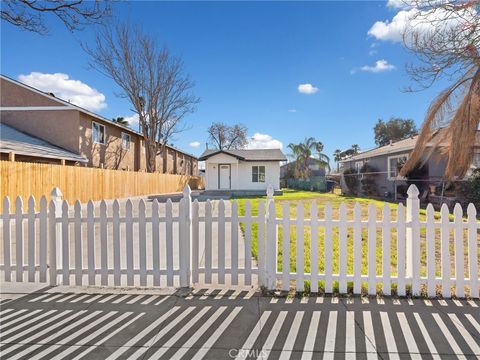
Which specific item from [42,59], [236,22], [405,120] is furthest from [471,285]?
[405,120]

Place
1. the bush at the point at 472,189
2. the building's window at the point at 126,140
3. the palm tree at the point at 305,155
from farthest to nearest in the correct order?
the palm tree at the point at 305,155
the building's window at the point at 126,140
the bush at the point at 472,189

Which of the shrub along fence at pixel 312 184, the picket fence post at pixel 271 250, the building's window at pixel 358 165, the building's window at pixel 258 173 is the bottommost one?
the picket fence post at pixel 271 250

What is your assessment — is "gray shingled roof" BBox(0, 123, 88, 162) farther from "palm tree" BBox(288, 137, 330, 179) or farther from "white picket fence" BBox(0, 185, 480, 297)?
"palm tree" BBox(288, 137, 330, 179)

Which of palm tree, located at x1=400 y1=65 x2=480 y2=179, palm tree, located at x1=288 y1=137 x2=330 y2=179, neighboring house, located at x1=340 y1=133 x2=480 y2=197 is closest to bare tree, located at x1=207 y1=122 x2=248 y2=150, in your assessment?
palm tree, located at x1=288 y1=137 x2=330 y2=179

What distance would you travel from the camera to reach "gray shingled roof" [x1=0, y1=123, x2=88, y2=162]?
13.6 meters

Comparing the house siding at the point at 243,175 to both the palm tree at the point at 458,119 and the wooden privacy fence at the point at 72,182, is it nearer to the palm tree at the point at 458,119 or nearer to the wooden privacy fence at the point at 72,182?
the wooden privacy fence at the point at 72,182

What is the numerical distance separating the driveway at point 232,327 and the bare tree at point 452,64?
4.37 m

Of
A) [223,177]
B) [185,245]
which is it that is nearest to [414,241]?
[185,245]

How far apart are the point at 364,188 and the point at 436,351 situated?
2091 centimetres

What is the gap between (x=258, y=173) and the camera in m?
26.4

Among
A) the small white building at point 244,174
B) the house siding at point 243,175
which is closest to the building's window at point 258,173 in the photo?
the small white building at point 244,174

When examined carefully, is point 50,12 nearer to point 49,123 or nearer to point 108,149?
point 49,123

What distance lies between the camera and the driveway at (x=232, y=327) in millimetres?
2480

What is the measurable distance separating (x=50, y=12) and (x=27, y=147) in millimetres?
13098
